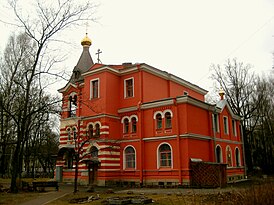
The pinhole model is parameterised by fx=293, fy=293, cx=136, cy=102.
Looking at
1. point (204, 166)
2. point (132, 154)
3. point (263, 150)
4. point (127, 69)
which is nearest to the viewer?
point (204, 166)

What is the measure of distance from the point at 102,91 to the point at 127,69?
3.20 metres

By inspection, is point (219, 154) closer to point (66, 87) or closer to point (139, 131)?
point (139, 131)

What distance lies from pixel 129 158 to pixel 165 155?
3773mm

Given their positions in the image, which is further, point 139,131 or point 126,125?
point 126,125

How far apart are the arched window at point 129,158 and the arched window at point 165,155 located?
9.21ft

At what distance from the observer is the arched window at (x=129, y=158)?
25922 millimetres

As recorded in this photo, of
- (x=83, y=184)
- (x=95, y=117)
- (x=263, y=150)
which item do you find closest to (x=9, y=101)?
(x=95, y=117)

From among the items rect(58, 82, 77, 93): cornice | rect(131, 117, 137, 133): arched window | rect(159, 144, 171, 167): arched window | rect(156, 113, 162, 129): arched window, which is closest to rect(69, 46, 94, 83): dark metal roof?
rect(58, 82, 77, 93): cornice

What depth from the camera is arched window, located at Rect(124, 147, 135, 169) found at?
25.9m

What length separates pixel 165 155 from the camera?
78.9ft

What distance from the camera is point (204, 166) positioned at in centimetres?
2272

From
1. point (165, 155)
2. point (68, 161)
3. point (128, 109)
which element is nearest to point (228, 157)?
point (165, 155)

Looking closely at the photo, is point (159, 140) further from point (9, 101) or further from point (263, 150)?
point (263, 150)

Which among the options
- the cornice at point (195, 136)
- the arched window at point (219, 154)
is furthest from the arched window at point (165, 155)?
the arched window at point (219, 154)
